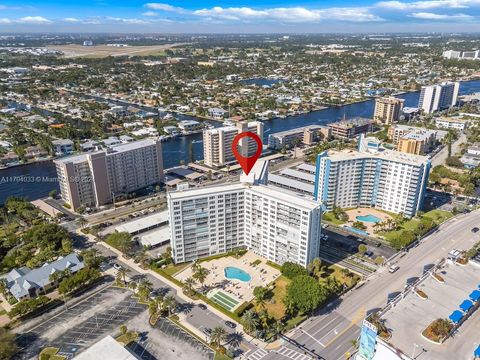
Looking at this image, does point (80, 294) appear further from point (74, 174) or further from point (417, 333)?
point (417, 333)

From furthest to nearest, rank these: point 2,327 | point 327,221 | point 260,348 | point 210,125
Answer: point 210,125
point 327,221
point 2,327
point 260,348

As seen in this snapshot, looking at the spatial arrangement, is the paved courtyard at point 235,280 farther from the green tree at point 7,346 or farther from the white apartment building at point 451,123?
the white apartment building at point 451,123

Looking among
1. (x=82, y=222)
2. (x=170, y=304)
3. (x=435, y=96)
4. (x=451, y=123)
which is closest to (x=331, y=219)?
(x=170, y=304)

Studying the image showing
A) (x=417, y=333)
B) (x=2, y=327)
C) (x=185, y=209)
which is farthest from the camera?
(x=185, y=209)

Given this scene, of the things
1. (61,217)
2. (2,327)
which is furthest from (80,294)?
(61,217)

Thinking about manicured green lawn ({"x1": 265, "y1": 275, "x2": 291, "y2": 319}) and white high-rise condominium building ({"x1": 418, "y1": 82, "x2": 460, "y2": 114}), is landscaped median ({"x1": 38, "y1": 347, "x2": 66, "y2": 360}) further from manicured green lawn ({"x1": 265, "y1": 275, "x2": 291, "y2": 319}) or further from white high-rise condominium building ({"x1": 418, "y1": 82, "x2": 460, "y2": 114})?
white high-rise condominium building ({"x1": 418, "y1": 82, "x2": 460, "y2": 114})

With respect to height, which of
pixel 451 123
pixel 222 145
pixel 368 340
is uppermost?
pixel 368 340

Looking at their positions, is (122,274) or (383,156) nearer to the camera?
(122,274)

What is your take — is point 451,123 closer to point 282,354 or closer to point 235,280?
point 235,280
